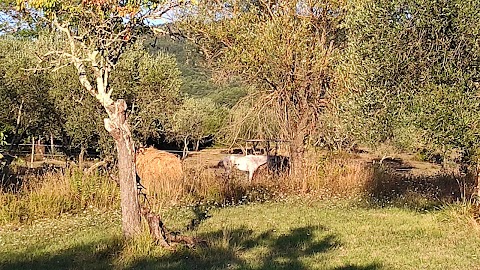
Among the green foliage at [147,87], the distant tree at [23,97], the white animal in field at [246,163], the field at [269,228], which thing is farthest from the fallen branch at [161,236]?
the white animal in field at [246,163]

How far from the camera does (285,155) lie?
18234 millimetres

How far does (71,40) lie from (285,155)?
431 inches

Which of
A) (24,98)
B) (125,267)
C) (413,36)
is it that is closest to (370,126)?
(413,36)

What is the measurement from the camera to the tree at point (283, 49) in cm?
1538

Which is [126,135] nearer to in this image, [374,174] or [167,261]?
[167,261]

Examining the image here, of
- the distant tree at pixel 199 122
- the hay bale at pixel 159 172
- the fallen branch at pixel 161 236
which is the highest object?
the distant tree at pixel 199 122

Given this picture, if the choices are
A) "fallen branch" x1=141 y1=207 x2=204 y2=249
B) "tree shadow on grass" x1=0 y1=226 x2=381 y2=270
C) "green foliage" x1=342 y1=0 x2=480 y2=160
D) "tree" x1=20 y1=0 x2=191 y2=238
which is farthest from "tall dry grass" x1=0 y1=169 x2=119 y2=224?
"green foliage" x1=342 y1=0 x2=480 y2=160

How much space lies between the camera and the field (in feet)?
24.9

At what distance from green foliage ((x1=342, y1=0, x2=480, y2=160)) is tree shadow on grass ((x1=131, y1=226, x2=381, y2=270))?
2.23m

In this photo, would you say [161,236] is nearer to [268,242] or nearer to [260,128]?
[268,242]

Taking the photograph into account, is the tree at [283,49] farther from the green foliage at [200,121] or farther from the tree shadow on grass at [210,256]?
the green foliage at [200,121]

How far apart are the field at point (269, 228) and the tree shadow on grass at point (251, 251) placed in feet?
0.05

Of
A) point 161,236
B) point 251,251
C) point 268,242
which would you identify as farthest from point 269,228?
point 161,236

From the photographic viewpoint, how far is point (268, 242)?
8.87 metres
